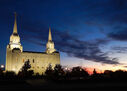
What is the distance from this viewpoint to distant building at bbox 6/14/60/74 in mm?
82875

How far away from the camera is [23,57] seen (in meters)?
85.8

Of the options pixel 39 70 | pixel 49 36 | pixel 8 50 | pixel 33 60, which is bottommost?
pixel 39 70

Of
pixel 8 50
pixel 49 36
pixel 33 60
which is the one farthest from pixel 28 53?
pixel 49 36

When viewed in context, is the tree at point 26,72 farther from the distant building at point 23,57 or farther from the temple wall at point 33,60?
the temple wall at point 33,60

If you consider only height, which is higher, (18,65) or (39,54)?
(39,54)

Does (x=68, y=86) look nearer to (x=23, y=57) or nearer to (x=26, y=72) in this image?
(x=26, y=72)

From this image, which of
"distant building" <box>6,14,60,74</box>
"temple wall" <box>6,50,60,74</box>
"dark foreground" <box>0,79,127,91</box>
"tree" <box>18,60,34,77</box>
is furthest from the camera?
"distant building" <box>6,14,60,74</box>

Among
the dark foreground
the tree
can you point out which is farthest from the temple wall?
the dark foreground

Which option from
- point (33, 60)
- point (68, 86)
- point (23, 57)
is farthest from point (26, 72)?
point (68, 86)

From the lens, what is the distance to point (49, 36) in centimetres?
9906

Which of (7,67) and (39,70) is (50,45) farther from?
(7,67)

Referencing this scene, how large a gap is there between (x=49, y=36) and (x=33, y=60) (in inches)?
751

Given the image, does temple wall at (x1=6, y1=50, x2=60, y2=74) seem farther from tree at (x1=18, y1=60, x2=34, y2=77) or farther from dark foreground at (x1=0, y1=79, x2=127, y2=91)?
dark foreground at (x1=0, y1=79, x2=127, y2=91)

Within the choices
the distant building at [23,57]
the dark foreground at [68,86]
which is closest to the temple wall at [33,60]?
the distant building at [23,57]
